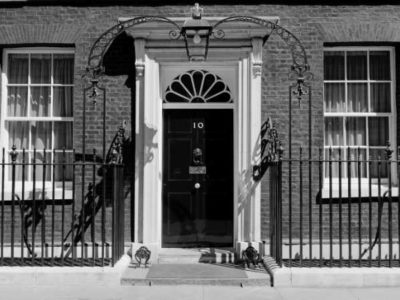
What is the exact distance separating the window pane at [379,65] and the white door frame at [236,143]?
198cm

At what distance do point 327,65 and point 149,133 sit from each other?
10.4 ft

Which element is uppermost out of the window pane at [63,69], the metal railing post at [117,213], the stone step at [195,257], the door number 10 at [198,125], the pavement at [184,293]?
the window pane at [63,69]

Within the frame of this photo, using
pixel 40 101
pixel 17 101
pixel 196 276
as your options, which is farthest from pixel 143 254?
pixel 17 101

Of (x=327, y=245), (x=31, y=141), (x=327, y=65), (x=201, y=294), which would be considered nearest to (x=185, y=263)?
(x=201, y=294)

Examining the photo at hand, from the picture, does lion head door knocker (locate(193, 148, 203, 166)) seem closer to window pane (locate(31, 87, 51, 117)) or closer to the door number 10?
the door number 10

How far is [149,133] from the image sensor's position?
8.88 m

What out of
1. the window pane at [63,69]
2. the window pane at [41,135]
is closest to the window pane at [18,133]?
the window pane at [41,135]

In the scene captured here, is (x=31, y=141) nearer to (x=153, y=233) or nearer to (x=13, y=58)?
(x=13, y=58)

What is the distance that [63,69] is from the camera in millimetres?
9414

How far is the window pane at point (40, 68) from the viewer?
30.8 feet

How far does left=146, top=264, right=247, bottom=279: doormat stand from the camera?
7.66 m

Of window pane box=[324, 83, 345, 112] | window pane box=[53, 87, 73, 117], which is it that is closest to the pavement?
window pane box=[53, 87, 73, 117]

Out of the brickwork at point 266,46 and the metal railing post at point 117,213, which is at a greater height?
the brickwork at point 266,46

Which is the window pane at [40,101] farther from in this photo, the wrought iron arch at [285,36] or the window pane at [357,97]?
the window pane at [357,97]
